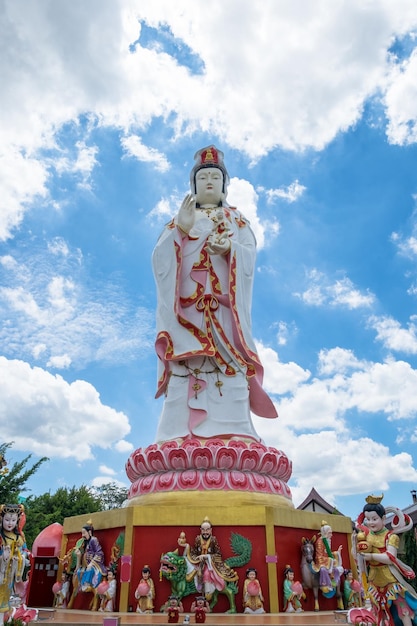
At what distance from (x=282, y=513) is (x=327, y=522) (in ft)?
3.55

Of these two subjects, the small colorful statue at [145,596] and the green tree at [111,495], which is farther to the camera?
the green tree at [111,495]

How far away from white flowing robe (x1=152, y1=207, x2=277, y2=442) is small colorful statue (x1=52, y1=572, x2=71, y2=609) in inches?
101

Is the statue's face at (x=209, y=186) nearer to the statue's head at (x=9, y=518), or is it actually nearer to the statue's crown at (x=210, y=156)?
the statue's crown at (x=210, y=156)

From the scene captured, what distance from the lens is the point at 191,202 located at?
998cm

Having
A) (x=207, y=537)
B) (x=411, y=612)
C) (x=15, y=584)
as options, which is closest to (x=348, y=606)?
(x=207, y=537)

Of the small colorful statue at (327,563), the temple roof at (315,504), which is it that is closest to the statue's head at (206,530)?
the small colorful statue at (327,563)

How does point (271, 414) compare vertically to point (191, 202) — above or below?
below

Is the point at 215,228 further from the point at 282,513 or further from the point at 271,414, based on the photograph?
the point at 282,513

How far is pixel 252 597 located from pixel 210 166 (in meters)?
8.27

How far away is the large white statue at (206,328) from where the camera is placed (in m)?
9.23

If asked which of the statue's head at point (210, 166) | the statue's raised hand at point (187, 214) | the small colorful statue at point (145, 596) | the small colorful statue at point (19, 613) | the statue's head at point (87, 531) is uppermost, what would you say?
the statue's head at point (210, 166)

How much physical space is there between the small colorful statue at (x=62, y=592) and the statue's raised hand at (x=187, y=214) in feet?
20.2

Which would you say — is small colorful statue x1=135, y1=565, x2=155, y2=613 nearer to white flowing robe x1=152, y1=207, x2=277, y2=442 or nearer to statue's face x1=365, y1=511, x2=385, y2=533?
white flowing robe x1=152, y1=207, x2=277, y2=442

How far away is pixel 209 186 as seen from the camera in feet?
37.5
